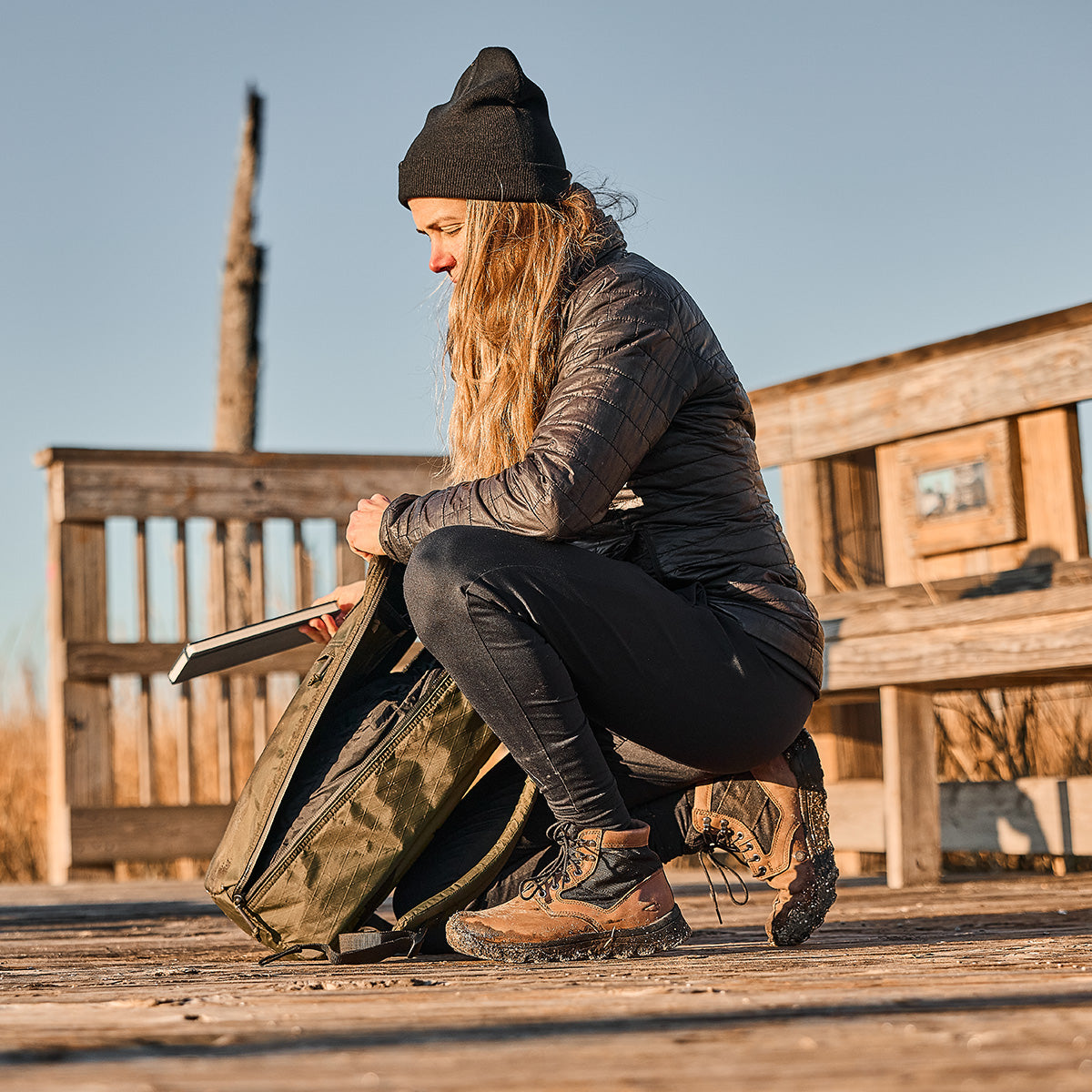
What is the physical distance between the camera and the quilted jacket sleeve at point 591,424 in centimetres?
223

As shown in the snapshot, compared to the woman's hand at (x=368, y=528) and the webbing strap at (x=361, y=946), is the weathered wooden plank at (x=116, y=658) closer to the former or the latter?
the woman's hand at (x=368, y=528)

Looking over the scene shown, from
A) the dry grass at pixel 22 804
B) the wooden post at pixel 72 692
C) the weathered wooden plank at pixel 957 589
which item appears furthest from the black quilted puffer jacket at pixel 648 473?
the dry grass at pixel 22 804

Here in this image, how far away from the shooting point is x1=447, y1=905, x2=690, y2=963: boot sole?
2162 millimetres

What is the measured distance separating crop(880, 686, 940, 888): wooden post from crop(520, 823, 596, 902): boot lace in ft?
6.61

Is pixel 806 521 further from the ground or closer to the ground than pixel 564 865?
further from the ground

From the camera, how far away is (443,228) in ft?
8.59

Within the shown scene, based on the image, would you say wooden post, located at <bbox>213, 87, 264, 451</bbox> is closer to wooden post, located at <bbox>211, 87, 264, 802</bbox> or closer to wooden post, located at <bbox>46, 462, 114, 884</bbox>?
wooden post, located at <bbox>211, 87, 264, 802</bbox>

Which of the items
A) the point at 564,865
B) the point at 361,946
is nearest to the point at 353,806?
the point at 361,946

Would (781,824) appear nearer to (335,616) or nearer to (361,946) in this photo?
(361,946)

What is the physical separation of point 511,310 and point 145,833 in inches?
145

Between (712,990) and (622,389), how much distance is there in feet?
3.23

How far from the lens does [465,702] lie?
7.76 feet

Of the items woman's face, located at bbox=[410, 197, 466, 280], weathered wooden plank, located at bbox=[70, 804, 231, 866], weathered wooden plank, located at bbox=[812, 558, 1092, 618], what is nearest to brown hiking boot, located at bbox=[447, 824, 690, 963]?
woman's face, located at bbox=[410, 197, 466, 280]

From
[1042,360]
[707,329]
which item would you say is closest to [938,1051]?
[707,329]
